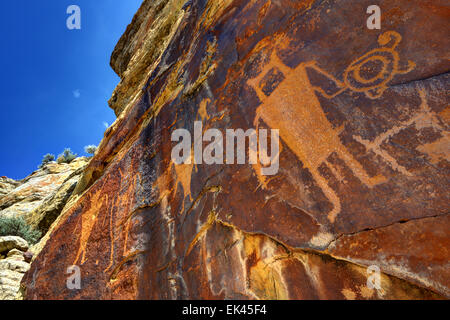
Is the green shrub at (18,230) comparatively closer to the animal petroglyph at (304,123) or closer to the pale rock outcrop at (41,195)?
the pale rock outcrop at (41,195)

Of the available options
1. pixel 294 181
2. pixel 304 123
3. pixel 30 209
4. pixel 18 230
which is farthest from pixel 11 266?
pixel 304 123

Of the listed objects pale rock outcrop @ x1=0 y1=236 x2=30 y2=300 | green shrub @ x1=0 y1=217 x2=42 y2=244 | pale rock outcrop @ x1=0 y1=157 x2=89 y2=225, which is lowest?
pale rock outcrop @ x1=0 y1=236 x2=30 y2=300

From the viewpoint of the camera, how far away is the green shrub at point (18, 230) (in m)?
6.71

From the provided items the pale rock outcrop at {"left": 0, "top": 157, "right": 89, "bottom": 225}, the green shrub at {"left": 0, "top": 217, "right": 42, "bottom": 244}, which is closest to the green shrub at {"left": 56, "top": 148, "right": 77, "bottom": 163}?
the pale rock outcrop at {"left": 0, "top": 157, "right": 89, "bottom": 225}

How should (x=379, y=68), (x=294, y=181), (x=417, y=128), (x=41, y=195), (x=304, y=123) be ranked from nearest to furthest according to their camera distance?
(x=417, y=128)
(x=379, y=68)
(x=294, y=181)
(x=304, y=123)
(x=41, y=195)

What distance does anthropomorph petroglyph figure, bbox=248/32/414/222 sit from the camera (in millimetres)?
1794

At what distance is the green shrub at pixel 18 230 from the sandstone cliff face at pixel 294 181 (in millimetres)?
4139

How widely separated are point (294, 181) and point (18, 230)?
8.29 metres

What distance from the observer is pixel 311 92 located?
83.2 inches

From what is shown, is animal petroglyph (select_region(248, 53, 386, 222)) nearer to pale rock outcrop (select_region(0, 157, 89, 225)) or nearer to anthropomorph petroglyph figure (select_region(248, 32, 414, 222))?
anthropomorph petroglyph figure (select_region(248, 32, 414, 222))

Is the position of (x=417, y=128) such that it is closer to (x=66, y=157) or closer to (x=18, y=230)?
(x=18, y=230)

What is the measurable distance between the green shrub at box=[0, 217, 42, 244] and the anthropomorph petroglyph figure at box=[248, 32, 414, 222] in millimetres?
7577

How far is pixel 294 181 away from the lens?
1986mm
